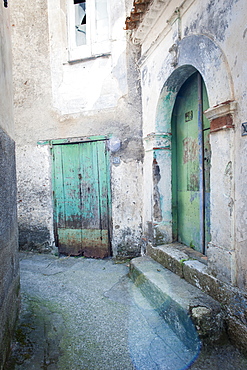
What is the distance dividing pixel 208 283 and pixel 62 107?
397 centimetres

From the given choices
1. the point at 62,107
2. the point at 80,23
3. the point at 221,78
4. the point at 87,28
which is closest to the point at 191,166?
the point at 221,78

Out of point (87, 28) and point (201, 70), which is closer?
point (201, 70)

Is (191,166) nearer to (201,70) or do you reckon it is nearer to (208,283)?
(201,70)

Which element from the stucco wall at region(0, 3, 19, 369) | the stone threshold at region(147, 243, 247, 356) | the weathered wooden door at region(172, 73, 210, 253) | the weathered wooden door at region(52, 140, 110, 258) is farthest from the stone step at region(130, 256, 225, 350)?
the weathered wooden door at region(52, 140, 110, 258)

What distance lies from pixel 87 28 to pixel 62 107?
1.51m

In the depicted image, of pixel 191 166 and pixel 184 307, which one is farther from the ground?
pixel 191 166

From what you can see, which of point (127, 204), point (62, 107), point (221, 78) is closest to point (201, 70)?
point (221, 78)

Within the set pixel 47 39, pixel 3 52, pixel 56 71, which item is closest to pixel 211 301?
pixel 3 52

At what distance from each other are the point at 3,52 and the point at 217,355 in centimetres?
330

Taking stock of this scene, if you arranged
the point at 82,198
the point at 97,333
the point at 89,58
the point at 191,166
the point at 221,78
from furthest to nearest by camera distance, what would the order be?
the point at 82,198
the point at 89,58
the point at 191,166
the point at 97,333
the point at 221,78

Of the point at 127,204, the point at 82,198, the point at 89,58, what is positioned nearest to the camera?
the point at 127,204

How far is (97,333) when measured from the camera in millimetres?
2582

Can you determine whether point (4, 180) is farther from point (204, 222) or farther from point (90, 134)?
point (90, 134)

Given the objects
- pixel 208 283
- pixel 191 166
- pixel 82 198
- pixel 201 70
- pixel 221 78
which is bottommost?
pixel 208 283
